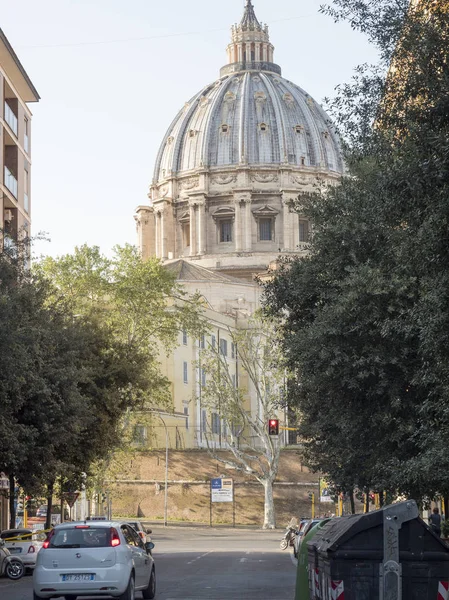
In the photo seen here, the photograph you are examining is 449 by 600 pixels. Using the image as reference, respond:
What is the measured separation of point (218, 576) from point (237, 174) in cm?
12296

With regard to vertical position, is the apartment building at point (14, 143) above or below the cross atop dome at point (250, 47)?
below

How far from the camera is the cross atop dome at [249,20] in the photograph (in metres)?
172

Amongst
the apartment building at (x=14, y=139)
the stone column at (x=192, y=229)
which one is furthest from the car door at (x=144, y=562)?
the stone column at (x=192, y=229)

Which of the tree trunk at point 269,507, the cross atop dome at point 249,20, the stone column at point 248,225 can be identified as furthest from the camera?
the cross atop dome at point 249,20

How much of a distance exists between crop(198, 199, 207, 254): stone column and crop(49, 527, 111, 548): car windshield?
125406 mm

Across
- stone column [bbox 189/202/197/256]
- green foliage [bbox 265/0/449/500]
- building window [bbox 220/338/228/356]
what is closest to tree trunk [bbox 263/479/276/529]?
building window [bbox 220/338/228/356]

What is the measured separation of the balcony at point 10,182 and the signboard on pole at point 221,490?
103 ft

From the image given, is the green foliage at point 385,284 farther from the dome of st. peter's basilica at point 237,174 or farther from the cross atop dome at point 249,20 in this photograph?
the cross atop dome at point 249,20

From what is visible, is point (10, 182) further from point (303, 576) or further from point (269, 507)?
point (303, 576)

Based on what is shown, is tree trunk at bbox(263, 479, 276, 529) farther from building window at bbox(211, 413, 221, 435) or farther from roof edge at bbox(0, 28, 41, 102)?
roof edge at bbox(0, 28, 41, 102)

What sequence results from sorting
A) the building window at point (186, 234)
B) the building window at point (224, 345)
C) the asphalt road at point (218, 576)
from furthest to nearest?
the building window at point (186, 234)
the building window at point (224, 345)
the asphalt road at point (218, 576)

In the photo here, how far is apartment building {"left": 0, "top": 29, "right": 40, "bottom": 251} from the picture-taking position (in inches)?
1973

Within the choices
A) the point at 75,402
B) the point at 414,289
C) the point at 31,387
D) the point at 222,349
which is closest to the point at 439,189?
the point at 414,289

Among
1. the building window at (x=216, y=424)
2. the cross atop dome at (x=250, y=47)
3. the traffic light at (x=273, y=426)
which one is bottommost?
the traffic light at (x=273, y=426)
